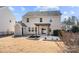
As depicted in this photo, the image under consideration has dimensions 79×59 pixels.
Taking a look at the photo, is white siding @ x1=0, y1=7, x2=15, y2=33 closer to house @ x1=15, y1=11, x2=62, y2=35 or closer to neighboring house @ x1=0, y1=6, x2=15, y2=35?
neighboring house @ x1=0, y1=6, x2=15, y2=35

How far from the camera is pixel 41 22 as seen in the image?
4.11m

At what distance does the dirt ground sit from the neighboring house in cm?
12

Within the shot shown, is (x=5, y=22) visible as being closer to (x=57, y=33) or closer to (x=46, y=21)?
(x=46, y=21)

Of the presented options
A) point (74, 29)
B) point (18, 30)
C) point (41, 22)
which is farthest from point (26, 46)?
point (74, 29)

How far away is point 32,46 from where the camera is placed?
4.07 meters

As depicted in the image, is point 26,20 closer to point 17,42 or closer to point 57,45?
point 17,42

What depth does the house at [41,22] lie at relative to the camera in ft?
13.4

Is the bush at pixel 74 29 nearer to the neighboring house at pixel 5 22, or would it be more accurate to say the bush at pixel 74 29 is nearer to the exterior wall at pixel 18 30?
the exterior wall at pixel 18 30

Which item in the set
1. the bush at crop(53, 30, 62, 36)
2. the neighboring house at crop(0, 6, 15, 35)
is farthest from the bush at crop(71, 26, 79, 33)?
the neighboring house at crop(0, 6, 15, 35)

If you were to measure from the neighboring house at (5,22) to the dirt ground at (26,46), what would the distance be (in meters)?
0.12

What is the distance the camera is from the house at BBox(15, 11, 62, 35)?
13.4ft

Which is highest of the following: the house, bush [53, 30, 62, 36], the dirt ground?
the house

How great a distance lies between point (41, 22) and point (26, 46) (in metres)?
0.47
